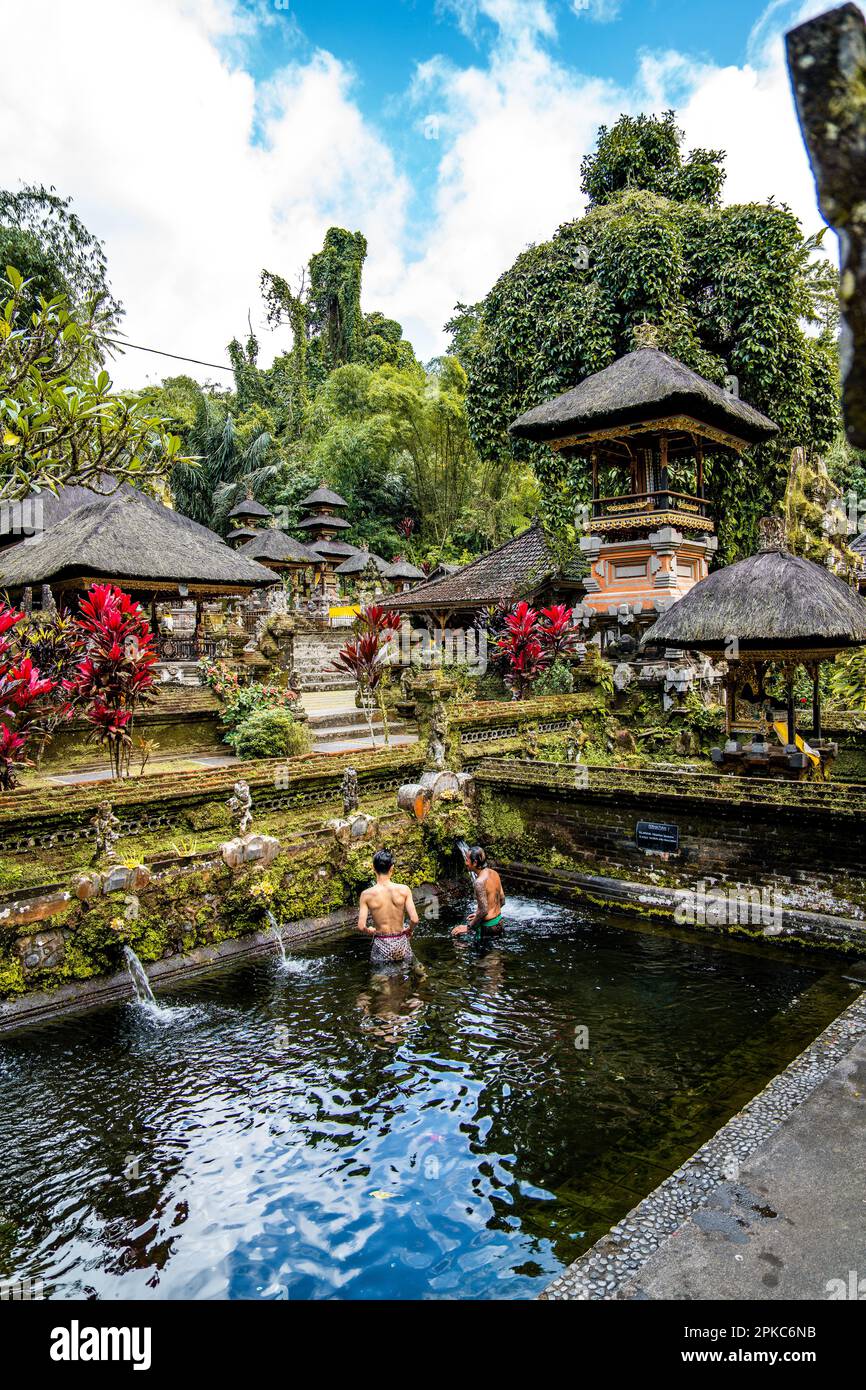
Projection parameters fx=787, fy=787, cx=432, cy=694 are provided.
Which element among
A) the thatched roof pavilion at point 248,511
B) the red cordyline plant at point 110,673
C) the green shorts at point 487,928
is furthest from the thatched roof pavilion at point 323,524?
the green shorts at point 487,928

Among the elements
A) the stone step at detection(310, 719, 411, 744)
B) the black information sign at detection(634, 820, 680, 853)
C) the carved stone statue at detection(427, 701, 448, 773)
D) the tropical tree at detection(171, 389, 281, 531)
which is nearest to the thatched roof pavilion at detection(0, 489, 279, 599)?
the stone step at detection(310, 719, 411, 744)

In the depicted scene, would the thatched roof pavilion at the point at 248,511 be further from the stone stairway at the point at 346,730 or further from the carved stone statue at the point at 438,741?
the carved stone statue at the point at 438,741

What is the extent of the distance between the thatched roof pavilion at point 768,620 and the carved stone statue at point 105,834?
7093mm

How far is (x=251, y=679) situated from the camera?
Answer: 14.7 meters

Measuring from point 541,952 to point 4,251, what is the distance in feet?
99.5

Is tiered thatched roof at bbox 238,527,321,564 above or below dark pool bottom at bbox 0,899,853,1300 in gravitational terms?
above

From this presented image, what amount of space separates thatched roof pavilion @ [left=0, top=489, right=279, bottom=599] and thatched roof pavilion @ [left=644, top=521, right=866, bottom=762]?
32.5 feet

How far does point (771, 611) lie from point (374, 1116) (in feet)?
23.4

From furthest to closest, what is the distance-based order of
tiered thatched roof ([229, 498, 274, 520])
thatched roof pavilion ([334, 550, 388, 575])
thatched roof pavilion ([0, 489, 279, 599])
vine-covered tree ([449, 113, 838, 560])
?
thatched roof pavilion ([334, 550, 388, 575]), tiered thatched roof ([229, 498, 274, 520]), vine-covered tree ([449, 113, 838, 560]), thatched roof pavilion ([0, 489, 279, 599])

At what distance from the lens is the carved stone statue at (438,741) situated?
36.7 ft

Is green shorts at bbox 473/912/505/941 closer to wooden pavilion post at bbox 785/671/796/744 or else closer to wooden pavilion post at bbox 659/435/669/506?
wooden pavilion post at bbox 785/671/796/744

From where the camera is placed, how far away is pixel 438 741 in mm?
11258

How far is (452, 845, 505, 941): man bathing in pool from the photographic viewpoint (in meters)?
8.61
